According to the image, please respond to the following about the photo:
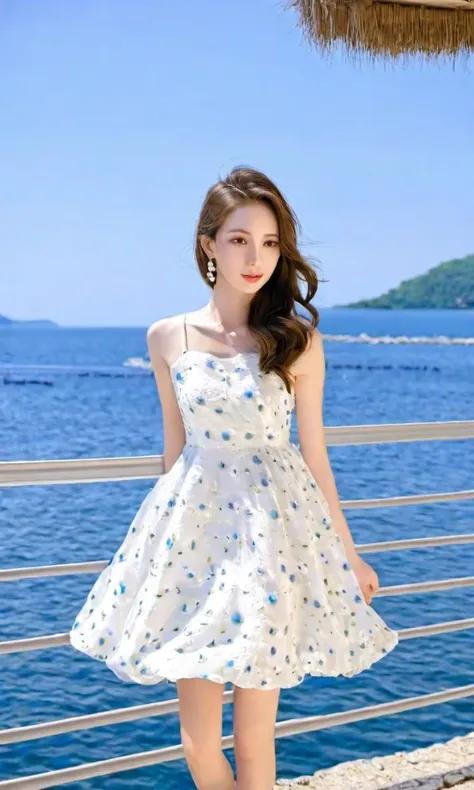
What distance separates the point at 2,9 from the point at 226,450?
63518mm

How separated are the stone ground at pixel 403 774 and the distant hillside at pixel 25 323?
208 ft

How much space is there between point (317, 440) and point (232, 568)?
36cm

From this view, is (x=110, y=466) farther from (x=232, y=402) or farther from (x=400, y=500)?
(x=400, y=500)

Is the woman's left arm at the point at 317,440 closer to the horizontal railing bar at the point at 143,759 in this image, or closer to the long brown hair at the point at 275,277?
the long brown hair at the point at 275,277

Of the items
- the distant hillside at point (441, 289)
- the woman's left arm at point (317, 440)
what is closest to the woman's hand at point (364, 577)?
the woman's left arm at point (317, 440)

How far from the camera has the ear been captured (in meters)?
2.09

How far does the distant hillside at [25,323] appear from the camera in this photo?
64.7 meters

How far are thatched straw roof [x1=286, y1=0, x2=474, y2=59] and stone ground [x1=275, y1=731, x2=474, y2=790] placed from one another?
2378mm

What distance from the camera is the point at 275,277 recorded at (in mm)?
2145

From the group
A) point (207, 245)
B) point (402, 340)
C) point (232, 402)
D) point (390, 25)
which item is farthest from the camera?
point (402, 340)

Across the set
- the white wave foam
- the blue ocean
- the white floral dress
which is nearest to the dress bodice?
the white floral dress

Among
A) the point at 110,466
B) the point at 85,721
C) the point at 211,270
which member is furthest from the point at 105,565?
the point at 211,270

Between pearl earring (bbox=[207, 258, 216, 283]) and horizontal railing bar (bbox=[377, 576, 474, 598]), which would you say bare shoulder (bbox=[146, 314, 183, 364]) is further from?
horizontal railing bar (bbox=[377, 576, 474, 598])

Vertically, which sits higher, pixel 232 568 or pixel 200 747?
pixel 232 568
